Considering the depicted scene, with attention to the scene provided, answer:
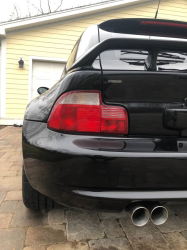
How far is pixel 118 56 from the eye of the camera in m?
1.29

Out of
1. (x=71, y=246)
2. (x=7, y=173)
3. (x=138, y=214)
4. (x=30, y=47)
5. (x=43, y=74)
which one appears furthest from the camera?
(x=43, y=74)

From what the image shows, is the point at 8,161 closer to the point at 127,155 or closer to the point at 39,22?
the point at 127,155

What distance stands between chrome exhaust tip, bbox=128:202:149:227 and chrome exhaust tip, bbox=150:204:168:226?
43 mm

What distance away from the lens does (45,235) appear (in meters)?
→ 1.58

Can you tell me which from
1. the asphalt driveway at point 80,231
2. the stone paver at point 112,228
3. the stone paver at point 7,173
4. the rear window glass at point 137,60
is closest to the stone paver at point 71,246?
the asphalt driveway at point 80,231

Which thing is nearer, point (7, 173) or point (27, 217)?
point (27, 217)

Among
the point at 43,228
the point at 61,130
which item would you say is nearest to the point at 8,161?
the point at 43,228

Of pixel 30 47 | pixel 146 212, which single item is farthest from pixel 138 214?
pixel 30 47

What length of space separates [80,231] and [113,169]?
849 mm

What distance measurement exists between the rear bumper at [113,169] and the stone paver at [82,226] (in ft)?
1.80

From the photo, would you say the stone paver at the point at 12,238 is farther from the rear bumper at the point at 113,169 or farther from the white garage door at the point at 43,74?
the white garage door at the point at 43,74

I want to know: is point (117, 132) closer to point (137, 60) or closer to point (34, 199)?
point (137, 60)

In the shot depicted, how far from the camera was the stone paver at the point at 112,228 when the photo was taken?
64.0 inches

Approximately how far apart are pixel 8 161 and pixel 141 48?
2936 millimetres
